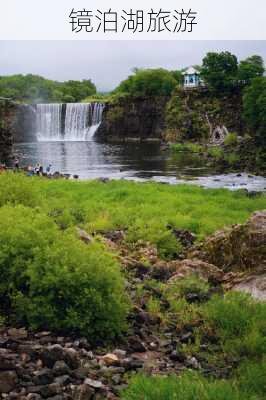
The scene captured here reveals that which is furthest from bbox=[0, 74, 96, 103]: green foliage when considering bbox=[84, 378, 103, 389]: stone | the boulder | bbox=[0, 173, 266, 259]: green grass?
bbox=[84, 378, 103, 389]: stone

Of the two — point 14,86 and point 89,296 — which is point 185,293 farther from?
point 14,86

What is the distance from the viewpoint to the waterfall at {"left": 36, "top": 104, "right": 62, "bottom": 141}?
3979 inches

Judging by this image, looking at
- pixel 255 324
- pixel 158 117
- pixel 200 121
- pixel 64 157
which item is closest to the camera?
pixel 255 324

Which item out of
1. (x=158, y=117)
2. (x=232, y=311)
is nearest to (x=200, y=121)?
(x=158, y=117)

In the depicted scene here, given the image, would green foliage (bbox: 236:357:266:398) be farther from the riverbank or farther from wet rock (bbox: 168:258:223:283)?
wet rock (bbox: 168:258:223:283)

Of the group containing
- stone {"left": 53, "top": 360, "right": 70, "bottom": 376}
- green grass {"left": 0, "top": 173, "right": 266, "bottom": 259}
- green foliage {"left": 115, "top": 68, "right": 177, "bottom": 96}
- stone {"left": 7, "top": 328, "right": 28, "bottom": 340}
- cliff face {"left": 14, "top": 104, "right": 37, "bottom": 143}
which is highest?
green foliage {"left": 115, "top": 68, "right": 177, "bottom": 96}

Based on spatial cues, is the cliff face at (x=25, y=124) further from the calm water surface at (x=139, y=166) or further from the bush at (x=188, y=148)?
the bush at (x=188, y=148)

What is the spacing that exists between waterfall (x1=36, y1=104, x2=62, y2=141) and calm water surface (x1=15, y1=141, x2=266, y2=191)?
25318 mm

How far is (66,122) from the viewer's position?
101 meters

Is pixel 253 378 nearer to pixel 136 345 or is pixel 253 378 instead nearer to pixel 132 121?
pixel 136 345

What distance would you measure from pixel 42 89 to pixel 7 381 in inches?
6449

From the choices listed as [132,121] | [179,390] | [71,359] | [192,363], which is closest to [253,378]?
[192,363]

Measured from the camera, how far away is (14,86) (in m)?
169

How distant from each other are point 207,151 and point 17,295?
60.9m
